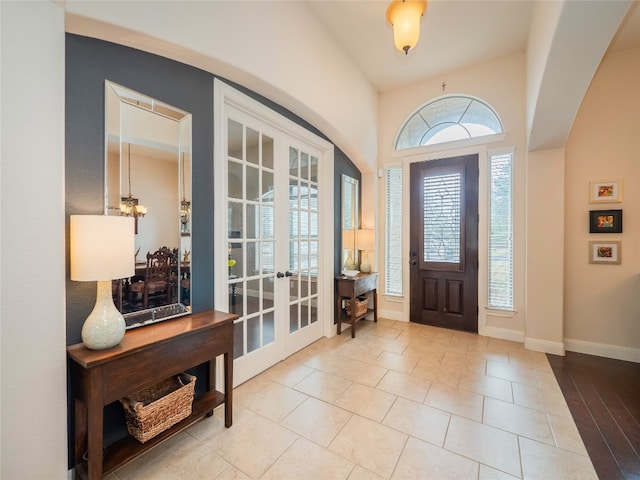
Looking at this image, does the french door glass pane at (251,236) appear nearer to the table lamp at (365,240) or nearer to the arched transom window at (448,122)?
the table lamp at (365,240)

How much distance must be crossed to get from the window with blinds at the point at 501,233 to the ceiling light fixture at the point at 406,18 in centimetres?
215

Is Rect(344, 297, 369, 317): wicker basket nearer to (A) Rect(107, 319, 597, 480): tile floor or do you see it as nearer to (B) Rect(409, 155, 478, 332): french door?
(B) Rect(409, 155, 478, 332): french door

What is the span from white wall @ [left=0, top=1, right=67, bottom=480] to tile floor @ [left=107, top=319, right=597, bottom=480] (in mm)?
548

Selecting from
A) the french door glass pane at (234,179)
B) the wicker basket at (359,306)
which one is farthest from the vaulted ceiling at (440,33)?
the wicker basket at (359,306)

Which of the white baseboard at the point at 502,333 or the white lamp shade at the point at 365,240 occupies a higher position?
the white lamp shade at the point at 365,240

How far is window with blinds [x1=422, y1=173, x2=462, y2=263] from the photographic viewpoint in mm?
3896

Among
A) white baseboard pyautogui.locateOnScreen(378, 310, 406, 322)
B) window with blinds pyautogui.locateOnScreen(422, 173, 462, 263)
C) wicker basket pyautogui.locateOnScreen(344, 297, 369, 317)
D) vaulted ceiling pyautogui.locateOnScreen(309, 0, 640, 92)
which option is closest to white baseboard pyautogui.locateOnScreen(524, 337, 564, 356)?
window with blinds pyautogui.locateOnScreen(422, 173, 462, 263)

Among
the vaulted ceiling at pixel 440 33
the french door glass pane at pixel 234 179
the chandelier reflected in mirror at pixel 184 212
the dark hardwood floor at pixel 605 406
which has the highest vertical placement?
the vaulted ceiling at pixel 440 33

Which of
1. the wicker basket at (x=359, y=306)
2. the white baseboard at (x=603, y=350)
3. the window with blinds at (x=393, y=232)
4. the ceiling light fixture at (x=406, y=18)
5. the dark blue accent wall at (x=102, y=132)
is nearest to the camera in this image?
the dark blue accent wall at (x=102, y=132)

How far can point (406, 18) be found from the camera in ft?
7.47

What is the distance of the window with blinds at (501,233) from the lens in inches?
141

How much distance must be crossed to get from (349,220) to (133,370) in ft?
10.6

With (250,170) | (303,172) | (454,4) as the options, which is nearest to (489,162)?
(454,4)

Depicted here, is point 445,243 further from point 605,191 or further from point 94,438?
point 94,438
